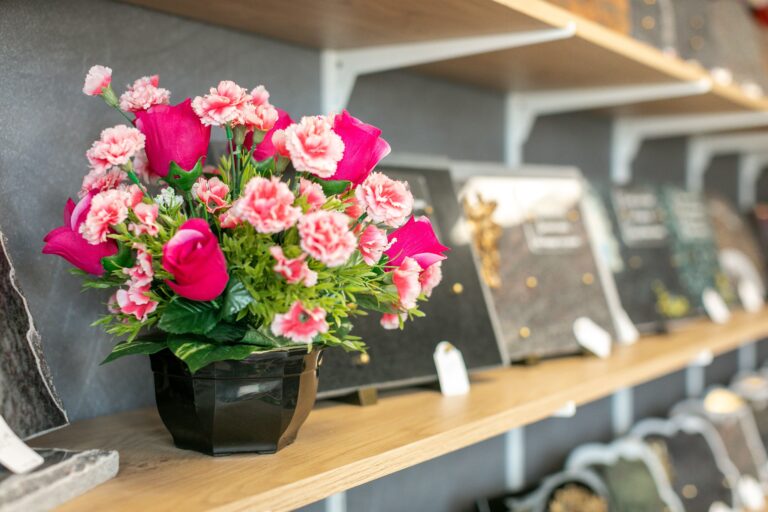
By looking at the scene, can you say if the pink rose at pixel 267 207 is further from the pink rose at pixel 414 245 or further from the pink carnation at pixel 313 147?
the pink rose at pixel 414 245

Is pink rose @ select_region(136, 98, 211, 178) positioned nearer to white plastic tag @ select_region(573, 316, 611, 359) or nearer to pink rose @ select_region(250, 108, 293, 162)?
pink rose @ select_region(250, 108, 293, 162)

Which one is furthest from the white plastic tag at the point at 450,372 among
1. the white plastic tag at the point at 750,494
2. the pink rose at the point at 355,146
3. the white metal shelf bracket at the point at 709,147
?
the white metal shelf bracket at the point at 709,147

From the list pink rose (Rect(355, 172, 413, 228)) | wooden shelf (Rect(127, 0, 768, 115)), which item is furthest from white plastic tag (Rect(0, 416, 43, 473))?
wooden shelf (Rect(127, 0, 768, 115))

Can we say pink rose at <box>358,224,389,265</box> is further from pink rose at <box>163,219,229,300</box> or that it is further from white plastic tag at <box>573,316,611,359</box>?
white plastic tag at <box>573,316,611,359</box>

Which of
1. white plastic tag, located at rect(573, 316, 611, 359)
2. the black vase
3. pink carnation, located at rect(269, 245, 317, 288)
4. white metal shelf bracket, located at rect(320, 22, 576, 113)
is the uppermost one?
white metal shelf bracket, located at rect(320, 22, 576, 113)

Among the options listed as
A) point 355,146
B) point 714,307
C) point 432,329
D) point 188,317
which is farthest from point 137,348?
point 714,307

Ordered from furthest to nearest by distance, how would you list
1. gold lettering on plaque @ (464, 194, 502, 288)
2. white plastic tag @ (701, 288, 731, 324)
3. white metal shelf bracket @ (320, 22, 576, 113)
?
white plastic tag @ (701, 288, 731, 324), gold lettering on plaque @ (464, 194, 502, 288), white metal shelf bracket @ (320, 22, 576, 113)

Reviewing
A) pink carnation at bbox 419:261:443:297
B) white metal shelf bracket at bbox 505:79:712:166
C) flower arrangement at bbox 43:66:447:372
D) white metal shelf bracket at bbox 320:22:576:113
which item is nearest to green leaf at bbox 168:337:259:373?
flower arrangement at bbox 43:66:447:372

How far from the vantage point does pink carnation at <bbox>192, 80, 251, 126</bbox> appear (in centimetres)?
79

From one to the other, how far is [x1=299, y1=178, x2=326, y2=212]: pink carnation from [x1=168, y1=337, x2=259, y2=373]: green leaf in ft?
0.47

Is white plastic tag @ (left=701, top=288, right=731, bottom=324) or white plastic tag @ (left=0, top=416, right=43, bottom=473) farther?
white plastic tag @ (left=701, top=288, right=731, bottom=324)

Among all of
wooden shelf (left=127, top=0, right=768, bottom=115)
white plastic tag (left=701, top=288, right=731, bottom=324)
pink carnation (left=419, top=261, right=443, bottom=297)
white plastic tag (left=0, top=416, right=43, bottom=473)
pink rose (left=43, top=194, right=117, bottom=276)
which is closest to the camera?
white plastic tag (left=0, top=416, right=43, bottom=473)

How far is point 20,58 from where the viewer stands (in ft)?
3.15

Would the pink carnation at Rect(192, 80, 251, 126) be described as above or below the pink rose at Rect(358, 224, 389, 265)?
above
